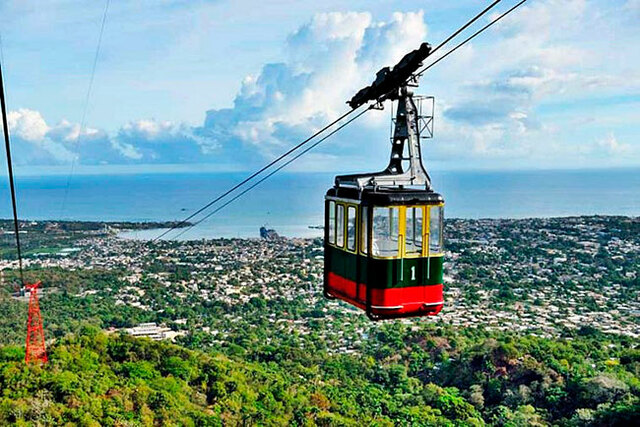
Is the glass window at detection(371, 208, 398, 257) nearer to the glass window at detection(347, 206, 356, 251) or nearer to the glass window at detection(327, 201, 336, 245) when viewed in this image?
the glass window at detection(347, 206, 356, 251)

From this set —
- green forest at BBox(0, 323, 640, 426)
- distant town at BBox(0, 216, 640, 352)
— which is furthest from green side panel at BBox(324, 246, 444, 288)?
distant town at BBox(0, 216, 640, 352)

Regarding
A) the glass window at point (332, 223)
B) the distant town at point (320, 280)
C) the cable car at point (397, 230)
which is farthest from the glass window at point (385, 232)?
the distant town at point (320, 280)

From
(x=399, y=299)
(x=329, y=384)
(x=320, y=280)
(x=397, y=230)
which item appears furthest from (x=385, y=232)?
(x=320, y=280)

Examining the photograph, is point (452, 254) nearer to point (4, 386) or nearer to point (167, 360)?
point (167, 360)

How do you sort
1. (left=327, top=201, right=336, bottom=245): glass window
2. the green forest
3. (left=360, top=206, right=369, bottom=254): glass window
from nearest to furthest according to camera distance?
(left=360, top=206, right=369, bottom=254): glass window, (left=327, top=201, right=336, bottom=245): glass window, the green forest

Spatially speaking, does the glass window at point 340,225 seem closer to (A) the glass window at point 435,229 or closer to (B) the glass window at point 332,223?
(B) the glass window at point 332,223

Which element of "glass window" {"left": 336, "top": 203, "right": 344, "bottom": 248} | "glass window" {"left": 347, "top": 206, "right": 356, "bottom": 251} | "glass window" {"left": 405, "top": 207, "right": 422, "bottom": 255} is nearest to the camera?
"glass window" {"left": 405, "top": 207, "right": 422, "bottom": 255}

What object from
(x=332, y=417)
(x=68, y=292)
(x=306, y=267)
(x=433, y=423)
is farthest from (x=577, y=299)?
(x=68, y=292)
